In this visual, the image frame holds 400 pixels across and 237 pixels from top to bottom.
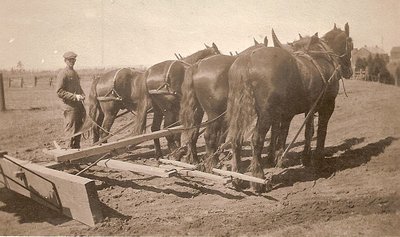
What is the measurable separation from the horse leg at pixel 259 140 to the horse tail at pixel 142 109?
220 cm

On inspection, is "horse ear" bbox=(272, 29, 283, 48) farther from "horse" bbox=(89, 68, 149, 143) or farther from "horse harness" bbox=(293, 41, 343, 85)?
"horse" bbox=(89, 68, 149, 143)

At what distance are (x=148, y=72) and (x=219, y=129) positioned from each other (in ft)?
5.48

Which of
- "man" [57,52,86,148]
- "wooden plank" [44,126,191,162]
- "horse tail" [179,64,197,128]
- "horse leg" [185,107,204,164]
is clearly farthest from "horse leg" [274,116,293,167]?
"man" [57,52,86,148]

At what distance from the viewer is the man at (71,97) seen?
548cm

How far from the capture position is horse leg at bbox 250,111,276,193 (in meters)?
4.59

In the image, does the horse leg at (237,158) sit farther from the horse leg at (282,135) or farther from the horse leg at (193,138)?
the horse leg at (193,138)

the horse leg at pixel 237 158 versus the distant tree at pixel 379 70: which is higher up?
the distant tree at pixel 379 70

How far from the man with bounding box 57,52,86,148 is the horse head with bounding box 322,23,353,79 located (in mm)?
3447

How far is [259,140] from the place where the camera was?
183 inches

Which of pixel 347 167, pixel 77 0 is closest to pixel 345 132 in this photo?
pixel 347 167

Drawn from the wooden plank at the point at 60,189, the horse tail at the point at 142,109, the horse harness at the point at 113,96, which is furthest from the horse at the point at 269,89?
the horse harness at the point at 113,96

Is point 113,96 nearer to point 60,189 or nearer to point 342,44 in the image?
point 60,189

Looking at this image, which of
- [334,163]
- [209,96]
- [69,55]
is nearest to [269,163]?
[334,163]

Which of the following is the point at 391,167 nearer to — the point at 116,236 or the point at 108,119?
the point at 116,236
